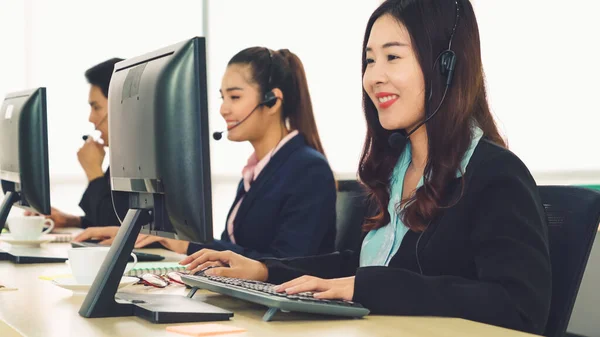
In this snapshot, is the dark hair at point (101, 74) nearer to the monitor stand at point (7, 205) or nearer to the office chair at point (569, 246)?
the monitor stand at point (7, 205)

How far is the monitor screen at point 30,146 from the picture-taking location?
2.06 meters

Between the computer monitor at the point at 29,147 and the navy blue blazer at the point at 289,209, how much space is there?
449 mm

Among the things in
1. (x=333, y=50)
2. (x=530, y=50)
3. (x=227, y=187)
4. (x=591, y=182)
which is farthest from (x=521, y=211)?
(x=227, y=187)

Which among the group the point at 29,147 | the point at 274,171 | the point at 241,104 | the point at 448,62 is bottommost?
the point at 274,171

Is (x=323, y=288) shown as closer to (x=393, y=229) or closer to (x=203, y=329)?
→ (x=203, y=329)

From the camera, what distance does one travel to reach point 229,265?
5.16ft

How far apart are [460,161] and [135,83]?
24.3 inches

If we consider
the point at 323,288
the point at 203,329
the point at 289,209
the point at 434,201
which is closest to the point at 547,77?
the point at 289,209

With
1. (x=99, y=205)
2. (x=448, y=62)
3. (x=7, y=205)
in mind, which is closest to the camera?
(x=448, y=62)

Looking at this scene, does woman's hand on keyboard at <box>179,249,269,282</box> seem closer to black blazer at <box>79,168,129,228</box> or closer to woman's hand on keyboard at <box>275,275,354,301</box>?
woman's hand on keyboard at <box>275,275,354,301</box>

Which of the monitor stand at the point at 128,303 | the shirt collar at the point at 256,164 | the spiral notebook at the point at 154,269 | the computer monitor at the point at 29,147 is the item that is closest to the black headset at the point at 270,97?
the shirt collar at the point at 256,164

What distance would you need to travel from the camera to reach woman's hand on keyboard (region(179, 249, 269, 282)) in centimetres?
154

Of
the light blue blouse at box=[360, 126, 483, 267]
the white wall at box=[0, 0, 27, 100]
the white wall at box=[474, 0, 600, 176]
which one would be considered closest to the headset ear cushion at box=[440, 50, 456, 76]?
the light blue blouse at box=[360, 126, 483, 267]

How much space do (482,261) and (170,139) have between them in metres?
0.56
